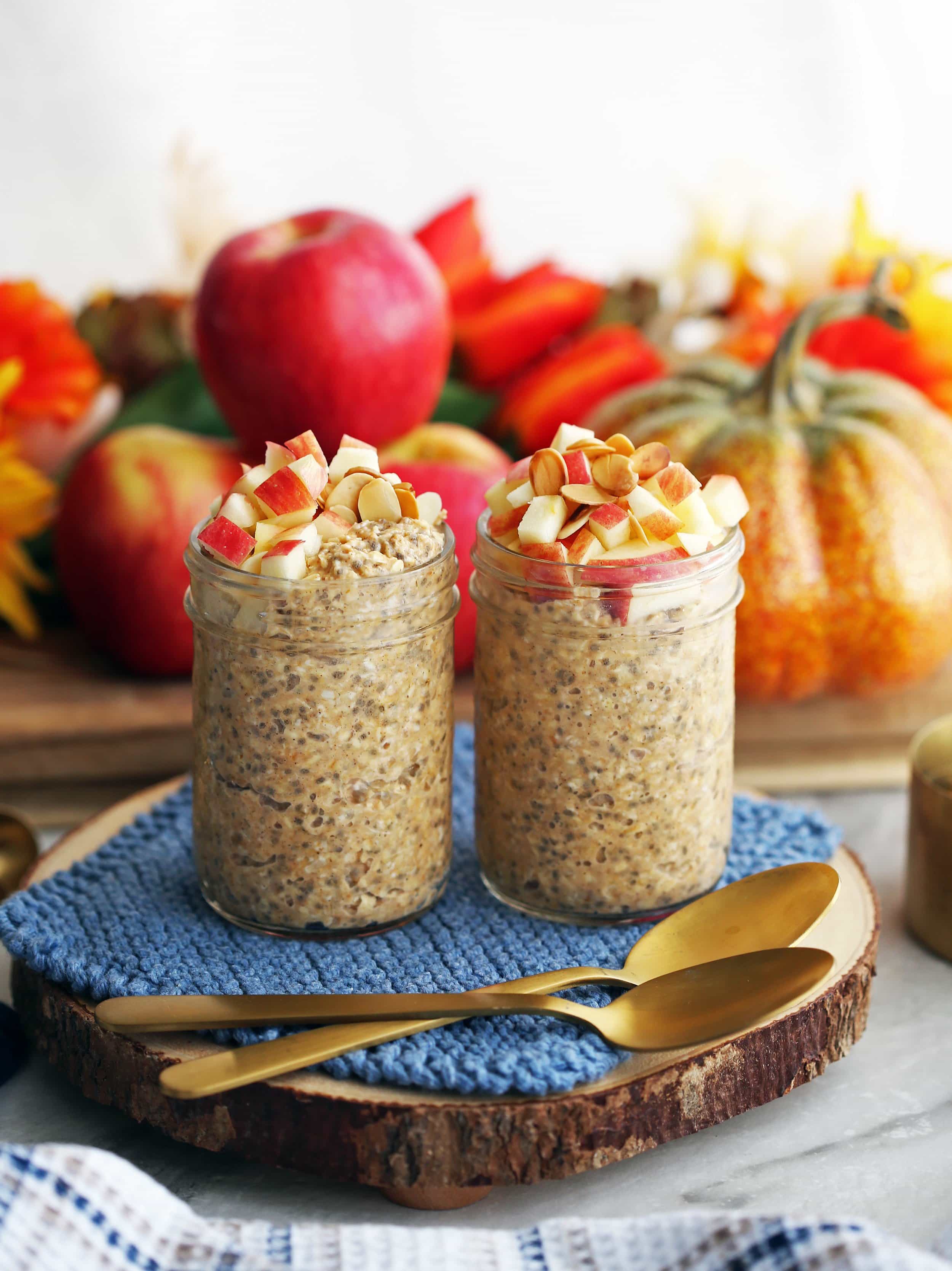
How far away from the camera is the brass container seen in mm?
1094

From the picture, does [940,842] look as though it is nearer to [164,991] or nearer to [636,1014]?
[636,1014]

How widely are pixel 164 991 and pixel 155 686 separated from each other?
547 mm

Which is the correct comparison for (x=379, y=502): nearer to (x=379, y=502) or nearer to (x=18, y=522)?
(x=379, y=502)

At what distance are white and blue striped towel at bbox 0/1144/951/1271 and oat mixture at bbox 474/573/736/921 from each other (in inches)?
10.0

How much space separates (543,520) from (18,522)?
74cm

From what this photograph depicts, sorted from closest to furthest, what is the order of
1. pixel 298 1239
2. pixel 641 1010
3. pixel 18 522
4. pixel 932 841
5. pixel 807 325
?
pixel 298 1239
pixel 641 1010
pixel 932 841
pixel 807 325
pixel 18 522

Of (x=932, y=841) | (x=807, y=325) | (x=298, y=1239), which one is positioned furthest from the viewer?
(x=807, y=325)

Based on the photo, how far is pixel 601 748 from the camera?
0.96 metres

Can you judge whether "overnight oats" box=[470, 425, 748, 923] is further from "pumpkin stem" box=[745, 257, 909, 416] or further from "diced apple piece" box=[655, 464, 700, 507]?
"pumpkin stem" box=[745, 257, 909, 416]

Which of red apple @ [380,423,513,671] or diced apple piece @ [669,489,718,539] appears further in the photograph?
red apple @ [380,423,513,671]

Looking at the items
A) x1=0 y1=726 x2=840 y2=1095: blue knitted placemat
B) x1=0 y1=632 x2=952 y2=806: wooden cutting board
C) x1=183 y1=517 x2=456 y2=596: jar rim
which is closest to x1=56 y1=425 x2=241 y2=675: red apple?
x1=0 y1=632 x2=952 y2=806: wooden cutting board

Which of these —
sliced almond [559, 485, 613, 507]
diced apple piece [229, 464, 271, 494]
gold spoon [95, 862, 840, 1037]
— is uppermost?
diced apple piece [229, 464, 271, 494]

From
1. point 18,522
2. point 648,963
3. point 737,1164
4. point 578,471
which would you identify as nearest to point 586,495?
point 578,471

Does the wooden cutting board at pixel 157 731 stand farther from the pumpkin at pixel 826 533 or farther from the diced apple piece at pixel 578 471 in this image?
the diced apple piece at pixel 578 471
